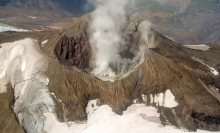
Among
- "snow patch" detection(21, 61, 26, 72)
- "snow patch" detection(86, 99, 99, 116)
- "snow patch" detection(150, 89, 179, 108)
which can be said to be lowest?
"snow patch" detection(86, 99, 99, 116)

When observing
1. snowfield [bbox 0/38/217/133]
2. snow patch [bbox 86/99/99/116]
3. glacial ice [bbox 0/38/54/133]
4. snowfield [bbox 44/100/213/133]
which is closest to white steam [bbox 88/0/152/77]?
snow patch [bbox 86/99/99/116]

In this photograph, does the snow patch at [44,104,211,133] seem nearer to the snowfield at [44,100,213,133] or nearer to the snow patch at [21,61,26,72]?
the snowfield at [44,100,213,133]

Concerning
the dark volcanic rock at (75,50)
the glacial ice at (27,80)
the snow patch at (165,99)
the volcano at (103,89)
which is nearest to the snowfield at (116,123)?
the volcano at (103,89)

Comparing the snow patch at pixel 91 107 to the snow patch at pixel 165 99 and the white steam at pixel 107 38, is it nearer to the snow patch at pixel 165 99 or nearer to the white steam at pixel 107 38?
the white steam at pixel 107 38

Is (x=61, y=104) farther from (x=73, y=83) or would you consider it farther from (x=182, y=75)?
(x=182, y=75)

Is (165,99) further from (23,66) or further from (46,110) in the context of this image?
(23,66)

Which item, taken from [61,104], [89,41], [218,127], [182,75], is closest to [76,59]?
[89,41]
